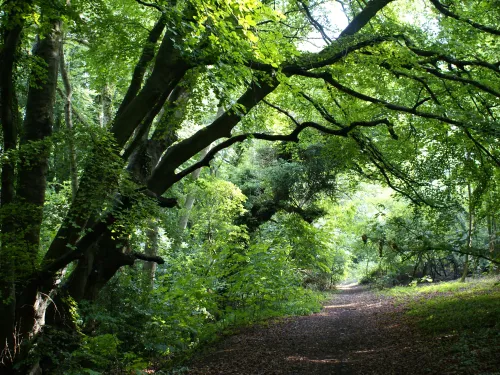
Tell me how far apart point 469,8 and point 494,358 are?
7.95 m

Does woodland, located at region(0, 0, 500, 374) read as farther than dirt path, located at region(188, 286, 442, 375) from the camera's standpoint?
No

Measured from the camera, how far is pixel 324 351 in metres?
7.57

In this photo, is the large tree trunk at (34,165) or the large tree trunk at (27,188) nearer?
the large tree trunk at (27,188)

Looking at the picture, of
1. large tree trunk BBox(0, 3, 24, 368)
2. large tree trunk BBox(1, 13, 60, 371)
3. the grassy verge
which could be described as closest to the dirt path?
the grassy verge

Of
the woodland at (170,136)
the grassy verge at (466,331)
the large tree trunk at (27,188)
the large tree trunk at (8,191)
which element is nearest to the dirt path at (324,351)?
the grassy verge at (466,331)

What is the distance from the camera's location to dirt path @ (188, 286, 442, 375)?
6.09 metres

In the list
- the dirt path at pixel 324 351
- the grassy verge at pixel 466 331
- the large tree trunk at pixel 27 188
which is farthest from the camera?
the dirt path at pixel 324 351

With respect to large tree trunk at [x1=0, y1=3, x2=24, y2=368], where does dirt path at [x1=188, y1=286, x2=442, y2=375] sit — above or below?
below

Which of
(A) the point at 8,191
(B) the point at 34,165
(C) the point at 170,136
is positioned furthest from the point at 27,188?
(C) the point at 170,136

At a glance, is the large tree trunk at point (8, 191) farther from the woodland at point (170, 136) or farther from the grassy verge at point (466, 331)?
the grassy verge at point (466, 331)

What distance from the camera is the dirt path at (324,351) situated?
609 cm

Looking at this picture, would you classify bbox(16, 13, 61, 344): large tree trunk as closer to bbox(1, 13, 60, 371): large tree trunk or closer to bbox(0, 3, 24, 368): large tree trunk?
bbox(1, 13, 60, 371): large tree trunk

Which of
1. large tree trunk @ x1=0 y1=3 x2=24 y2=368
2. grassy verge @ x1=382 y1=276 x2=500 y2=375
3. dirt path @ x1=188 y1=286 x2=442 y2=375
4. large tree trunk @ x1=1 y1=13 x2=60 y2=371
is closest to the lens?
large tree trunk @ x1=0 y1=3 x2=24 y2=368

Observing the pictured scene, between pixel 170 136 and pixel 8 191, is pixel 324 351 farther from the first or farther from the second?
pixel 8 191
